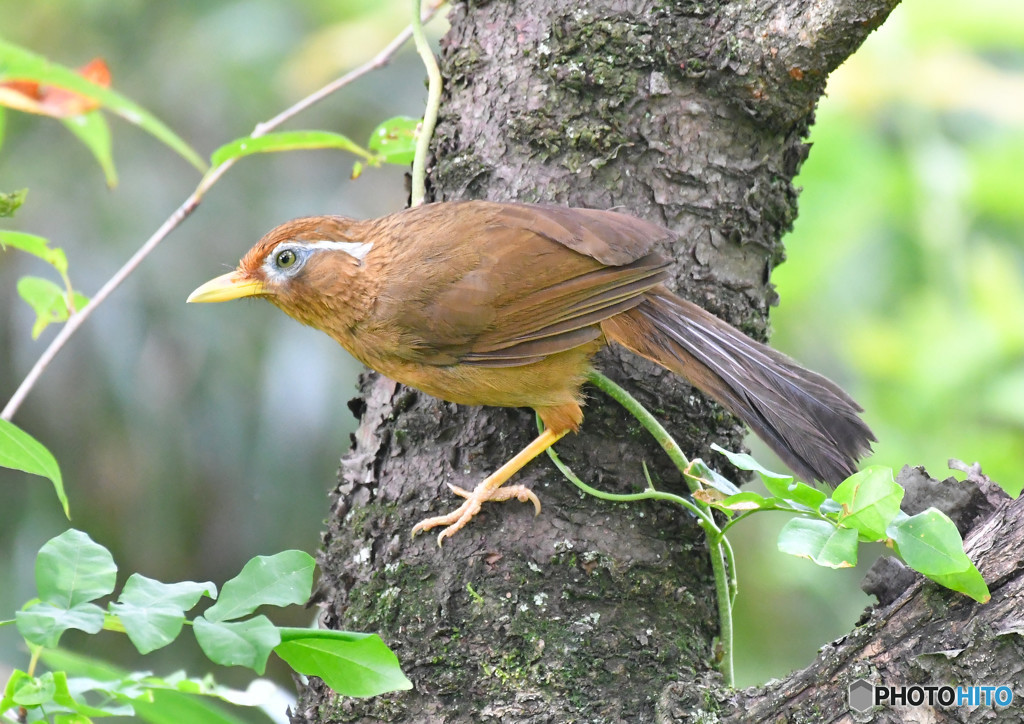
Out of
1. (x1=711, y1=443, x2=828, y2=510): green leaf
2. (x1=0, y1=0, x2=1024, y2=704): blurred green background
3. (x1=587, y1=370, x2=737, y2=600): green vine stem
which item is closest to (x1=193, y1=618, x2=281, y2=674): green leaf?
(x1=711, y1=443, x2=828, y2=510): green leaf

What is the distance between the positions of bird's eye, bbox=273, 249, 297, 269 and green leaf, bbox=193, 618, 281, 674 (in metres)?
1.70

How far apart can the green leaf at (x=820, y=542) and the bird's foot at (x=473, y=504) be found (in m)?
0.80

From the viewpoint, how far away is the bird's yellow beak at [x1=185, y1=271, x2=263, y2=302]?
9.75 feet

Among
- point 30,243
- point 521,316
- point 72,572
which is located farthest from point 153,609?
point 521,316

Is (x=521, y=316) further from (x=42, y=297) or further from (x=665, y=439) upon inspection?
(x=42, y=297)

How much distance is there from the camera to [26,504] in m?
6.28

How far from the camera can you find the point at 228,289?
2.99 meters

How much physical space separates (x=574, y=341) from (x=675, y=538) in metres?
0.62

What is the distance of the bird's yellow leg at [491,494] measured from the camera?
91.8 inches

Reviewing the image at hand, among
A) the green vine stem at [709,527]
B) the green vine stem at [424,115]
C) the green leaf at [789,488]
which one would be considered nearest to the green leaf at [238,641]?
the green leaf at [789,488]

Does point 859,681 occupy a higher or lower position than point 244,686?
lower

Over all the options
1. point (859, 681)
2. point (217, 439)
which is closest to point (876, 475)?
point (859, 681)

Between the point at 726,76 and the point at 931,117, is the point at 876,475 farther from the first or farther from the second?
the point at 931,117

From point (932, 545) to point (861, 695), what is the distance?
351 mm
